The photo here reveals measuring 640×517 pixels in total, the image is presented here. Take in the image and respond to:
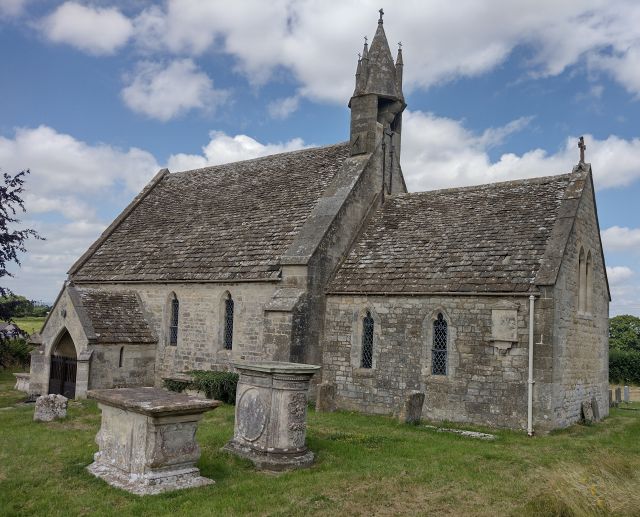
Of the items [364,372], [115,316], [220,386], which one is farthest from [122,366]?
[364,372]

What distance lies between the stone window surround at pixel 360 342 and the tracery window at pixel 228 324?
183 inches

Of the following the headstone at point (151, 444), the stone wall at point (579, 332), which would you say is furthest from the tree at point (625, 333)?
the headstone at point (151, 444)

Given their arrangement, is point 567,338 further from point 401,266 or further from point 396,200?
point 396,200

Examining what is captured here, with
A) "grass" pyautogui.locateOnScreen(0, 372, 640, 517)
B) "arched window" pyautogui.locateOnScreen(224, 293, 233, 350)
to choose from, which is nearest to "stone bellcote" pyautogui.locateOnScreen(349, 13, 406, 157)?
"arched window" pyautogui.locateOnScreen(224, 293, 233, 350)

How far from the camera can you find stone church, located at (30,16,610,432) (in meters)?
16.2

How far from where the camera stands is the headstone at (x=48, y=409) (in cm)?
1524

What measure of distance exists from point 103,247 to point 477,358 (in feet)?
57.8

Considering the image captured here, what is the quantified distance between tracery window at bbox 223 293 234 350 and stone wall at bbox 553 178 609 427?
35.2ft

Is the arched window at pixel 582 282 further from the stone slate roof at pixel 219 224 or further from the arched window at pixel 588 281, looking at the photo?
the stone slate roof at pixel 219 224

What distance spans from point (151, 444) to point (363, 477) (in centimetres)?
374

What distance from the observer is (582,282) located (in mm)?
18703

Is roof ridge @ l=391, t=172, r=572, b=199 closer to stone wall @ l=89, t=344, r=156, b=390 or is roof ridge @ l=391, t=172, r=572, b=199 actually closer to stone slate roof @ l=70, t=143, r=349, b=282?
stone slate roof @ l=70, t=143, r=349, b=282

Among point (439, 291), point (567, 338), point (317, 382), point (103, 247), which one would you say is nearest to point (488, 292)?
point (439, 291)

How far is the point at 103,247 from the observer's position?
26.3 metres
